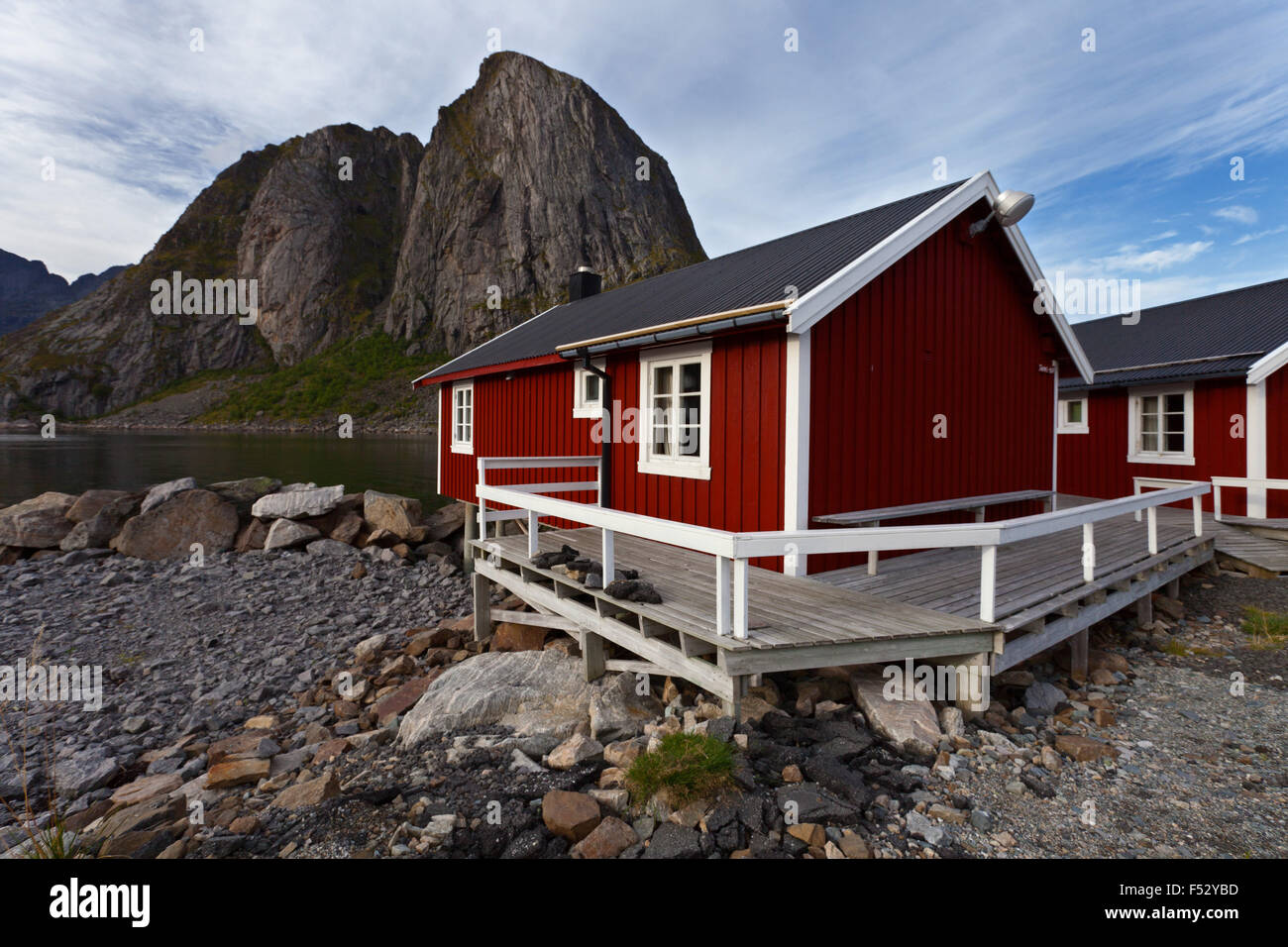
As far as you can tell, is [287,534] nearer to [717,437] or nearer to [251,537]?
[251,537]

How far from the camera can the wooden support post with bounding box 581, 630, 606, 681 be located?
5676 millimetres

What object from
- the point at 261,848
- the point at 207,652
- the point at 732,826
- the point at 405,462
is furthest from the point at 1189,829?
the point at 405,462

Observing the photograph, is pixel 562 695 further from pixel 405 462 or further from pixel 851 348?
pixel 405 462

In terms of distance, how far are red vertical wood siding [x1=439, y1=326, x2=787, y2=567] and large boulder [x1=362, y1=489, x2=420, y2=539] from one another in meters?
3.98

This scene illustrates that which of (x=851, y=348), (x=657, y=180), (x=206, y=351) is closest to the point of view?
(x=851, y=348)

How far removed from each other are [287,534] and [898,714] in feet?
44.5

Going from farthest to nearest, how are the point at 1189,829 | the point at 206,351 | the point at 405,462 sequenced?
1. the point at 206,351
2. the point at 405,462
3. the point at 1189,829

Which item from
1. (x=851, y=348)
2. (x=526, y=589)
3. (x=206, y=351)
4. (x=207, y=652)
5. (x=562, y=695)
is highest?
(x=206, y=351)

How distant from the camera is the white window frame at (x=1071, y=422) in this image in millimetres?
13328

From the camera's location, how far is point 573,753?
13.6 ft

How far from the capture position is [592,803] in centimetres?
343

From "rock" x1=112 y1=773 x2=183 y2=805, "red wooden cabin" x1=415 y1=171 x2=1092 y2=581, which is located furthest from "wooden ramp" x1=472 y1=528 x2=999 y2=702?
"rock" x1=112 y1=773 x2=183 y2=805

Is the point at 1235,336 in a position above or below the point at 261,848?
above

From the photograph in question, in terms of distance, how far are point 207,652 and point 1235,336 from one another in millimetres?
18258
